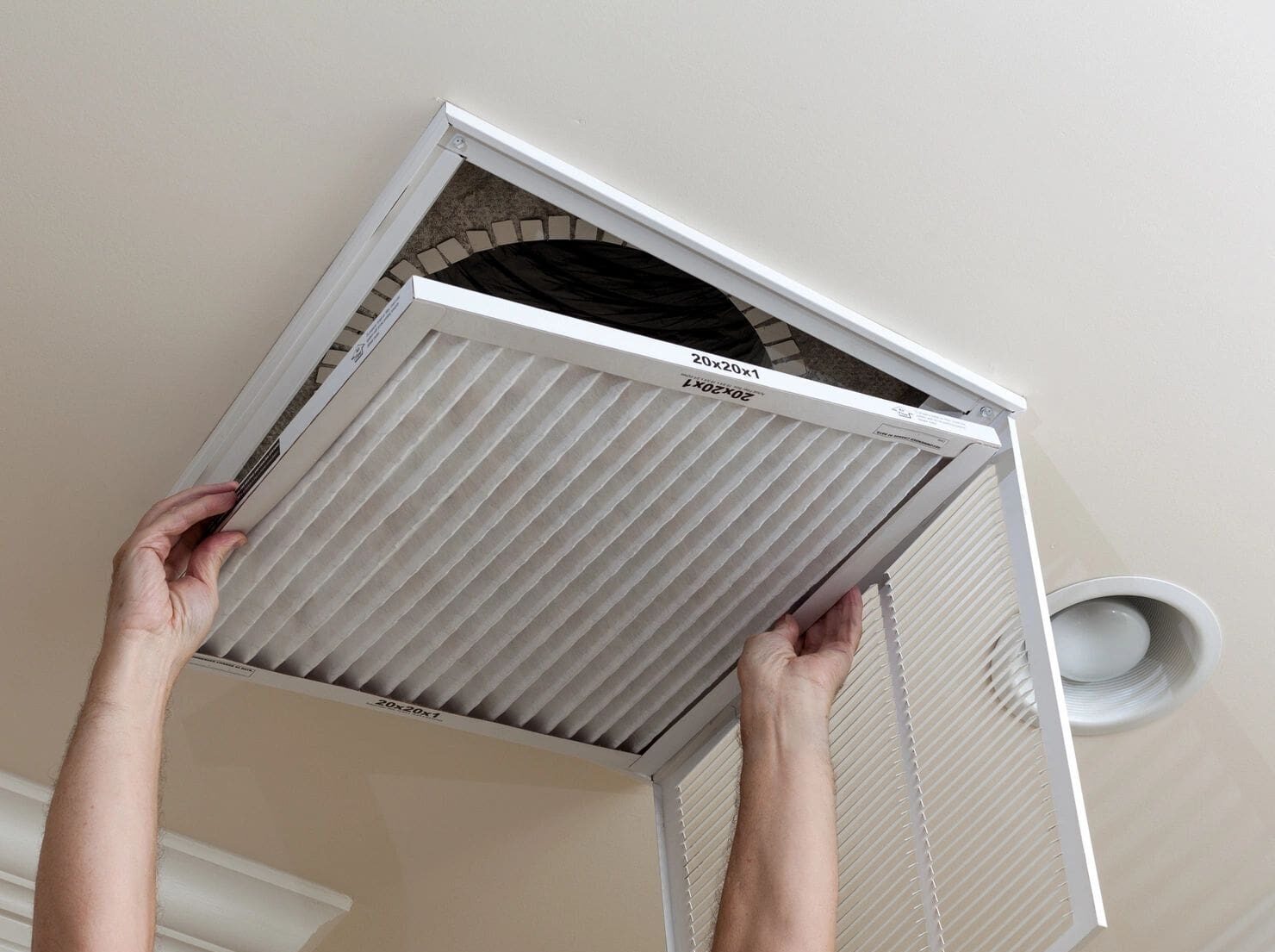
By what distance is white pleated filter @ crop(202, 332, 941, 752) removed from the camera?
97 cm

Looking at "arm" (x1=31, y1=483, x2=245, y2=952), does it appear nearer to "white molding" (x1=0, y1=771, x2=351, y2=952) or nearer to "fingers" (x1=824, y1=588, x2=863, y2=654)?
"fingers" (x1=824, y1=588, x2=863, y2=654)

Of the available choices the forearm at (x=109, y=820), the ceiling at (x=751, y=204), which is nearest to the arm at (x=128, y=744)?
the forearm at (x=109, y=820)

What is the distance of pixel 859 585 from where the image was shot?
121 centimetres

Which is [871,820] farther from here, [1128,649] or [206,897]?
[206,897]

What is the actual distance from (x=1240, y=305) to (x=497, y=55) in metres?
0.66

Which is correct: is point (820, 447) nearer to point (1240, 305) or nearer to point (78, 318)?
point (1240, 305)

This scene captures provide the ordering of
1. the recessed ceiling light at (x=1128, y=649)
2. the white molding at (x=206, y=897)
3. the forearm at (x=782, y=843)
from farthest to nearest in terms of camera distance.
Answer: the white molding at (x=206, y=897), the recessed ceiling light at (x=1128, y=649), the forearm at (x=782, y=843)

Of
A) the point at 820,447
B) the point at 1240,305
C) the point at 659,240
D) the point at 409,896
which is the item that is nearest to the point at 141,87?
the point at 659,240

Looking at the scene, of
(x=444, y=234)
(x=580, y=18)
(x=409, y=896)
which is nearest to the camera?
(x=580, y=18)

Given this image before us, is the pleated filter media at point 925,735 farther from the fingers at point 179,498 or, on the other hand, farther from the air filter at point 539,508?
the fingers at point 179,498

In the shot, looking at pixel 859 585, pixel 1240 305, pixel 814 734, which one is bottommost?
pixel 814 734

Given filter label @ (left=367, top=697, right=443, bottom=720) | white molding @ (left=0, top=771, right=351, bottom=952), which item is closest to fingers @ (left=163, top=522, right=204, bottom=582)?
filter label @ (left=367, top=697, right=443, bottom=720)

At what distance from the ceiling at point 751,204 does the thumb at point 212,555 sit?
0.16m

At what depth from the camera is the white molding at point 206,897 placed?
166 centimetres
